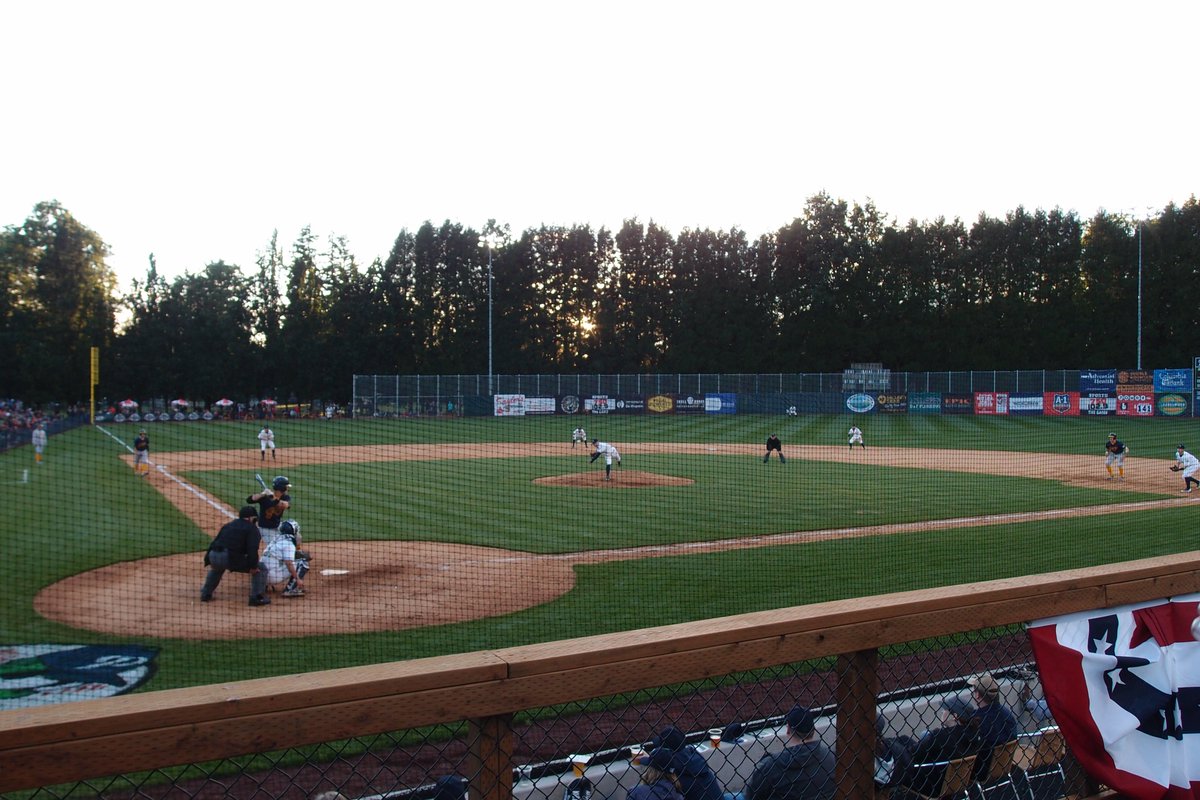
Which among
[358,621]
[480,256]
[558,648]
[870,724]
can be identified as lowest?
[358,621]

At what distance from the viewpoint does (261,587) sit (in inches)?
402

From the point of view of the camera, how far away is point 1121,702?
267 cm

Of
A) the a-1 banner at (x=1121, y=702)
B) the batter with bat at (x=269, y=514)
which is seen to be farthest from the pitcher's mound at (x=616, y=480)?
the a-1 banner at (x=1121, y=702)

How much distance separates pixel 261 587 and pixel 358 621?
151 cm

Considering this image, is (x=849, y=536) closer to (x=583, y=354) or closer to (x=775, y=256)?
(x=583, y=354)

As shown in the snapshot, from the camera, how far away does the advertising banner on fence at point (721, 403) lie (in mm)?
42125

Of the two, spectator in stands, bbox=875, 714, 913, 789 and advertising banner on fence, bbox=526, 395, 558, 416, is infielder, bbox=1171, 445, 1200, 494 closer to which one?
spectator in stands, bbox=875, 714, 913, 789

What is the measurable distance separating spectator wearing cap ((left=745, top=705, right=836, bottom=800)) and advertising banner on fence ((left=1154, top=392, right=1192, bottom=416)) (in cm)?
3835

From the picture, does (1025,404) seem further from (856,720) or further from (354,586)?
(856,720)

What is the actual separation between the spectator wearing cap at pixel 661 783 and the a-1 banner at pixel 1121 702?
4.06ft

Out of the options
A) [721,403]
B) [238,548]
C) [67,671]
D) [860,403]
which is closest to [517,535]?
[238,548]

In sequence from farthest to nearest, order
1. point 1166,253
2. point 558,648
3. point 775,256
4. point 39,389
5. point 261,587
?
point 775,256, point 1166,253, point 39,389, point 261,587, point 558,648

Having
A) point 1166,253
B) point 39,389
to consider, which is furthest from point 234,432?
point 1166,253

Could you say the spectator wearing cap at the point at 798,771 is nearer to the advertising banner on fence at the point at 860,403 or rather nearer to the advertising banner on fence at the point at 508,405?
the advertising banner on fence at the point at 508,405
